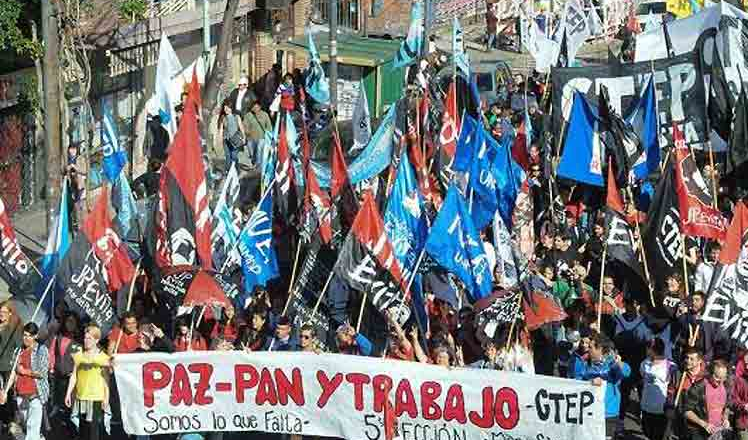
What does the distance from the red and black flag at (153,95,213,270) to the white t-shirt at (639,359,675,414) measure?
13.0 feet

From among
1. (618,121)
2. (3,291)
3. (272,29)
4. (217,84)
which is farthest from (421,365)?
(272,29)

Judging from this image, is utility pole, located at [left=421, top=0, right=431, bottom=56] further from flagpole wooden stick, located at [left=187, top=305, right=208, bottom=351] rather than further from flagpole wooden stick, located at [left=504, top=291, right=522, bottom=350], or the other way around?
flagpole wooden stick, located at [left=504, top=291, right=522, bottom=350]

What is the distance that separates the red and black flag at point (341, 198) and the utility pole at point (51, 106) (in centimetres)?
413

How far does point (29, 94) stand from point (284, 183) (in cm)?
848

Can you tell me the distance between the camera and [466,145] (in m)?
20.1

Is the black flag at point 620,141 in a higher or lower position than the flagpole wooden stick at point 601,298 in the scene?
higher

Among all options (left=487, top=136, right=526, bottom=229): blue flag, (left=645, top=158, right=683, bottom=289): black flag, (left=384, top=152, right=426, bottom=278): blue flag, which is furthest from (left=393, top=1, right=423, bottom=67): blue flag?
(left=645, top=158, right=683, bottom=289): black flag

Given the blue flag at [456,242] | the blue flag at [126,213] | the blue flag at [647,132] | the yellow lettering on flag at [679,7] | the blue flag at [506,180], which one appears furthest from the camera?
the yellow lettering on flag at [679,7]

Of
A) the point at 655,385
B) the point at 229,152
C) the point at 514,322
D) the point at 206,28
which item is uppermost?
the point at 206,28

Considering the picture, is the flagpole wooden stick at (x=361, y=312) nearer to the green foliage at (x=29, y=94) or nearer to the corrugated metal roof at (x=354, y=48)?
the green foliage at (x=29, y=94)

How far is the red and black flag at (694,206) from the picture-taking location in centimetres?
1758

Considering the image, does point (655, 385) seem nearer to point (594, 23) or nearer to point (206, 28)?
point (206, 28)

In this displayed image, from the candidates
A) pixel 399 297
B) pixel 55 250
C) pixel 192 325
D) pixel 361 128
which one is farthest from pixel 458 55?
pixel 399 297

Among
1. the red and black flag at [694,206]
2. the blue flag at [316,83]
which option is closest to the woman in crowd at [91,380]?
the red and black flag at [694,206]
